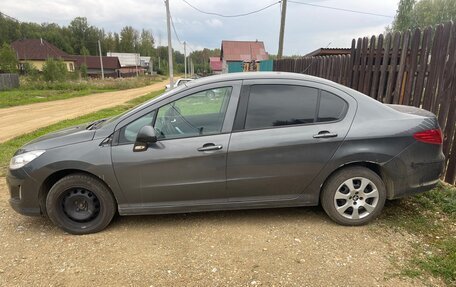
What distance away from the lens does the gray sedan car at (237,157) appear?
3.18 meters

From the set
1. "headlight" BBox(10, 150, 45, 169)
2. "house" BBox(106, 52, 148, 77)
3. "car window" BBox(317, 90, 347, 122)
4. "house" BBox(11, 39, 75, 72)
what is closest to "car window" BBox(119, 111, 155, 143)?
"headlight" BBox(10, 150, 45, 169)

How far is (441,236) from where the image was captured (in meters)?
3.19

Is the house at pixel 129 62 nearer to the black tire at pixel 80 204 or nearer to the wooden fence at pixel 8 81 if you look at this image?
the wooden fence at pixel 8 81

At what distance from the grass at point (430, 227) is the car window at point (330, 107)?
52.3 inches

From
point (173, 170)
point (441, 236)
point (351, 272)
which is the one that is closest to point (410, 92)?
point (441, 236)

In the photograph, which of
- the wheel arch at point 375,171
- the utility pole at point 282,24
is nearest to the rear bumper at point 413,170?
the wheel arch at point 375,171

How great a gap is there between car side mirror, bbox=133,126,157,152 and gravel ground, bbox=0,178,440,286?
934 millimetres

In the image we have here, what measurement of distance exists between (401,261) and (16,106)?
21192 millimetres

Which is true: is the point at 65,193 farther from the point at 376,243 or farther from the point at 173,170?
the point at 376,243

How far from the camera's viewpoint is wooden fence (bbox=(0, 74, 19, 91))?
27422 millimetres

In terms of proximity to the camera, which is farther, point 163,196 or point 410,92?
point 410,92

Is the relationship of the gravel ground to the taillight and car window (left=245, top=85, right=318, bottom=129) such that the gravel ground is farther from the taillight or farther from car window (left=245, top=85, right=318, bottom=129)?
car window (left=245, top=85, right=318, bottom=129)

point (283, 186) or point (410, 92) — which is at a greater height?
point (410, 92)

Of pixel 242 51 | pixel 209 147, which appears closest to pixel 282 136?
pixel 209 147
